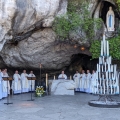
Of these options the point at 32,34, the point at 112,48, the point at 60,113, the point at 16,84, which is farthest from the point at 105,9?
the point at 60,113

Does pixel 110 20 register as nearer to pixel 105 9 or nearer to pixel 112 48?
pixel 105 9

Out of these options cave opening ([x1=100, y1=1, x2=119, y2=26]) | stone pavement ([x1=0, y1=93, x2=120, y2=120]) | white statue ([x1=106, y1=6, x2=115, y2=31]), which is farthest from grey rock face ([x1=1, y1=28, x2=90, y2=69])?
stone pavement ([x1=0, y1=93, x2=120, y2=120])

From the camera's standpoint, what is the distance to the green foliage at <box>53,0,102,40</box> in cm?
1527

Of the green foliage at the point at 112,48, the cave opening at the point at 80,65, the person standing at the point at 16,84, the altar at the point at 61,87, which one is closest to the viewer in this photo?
the green foliage at the point at 112,48

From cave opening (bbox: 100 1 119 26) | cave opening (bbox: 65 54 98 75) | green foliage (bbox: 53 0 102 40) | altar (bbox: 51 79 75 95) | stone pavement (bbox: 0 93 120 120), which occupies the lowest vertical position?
stone pavement (bbox: 0 93 120 120)

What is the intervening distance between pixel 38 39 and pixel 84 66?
626 centimetres

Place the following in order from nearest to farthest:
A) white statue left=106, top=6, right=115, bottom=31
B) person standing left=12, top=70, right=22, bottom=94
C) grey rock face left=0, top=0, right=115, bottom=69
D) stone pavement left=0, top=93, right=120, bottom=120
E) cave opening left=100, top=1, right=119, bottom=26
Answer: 1. stone pavement left=0, top=93, right=120, bottom=120
2. grey rock face left=0, top=0, right=115, bottom=69
3. white statue left=106, top=6, right=115, bottom=31
4. person standing left=12, top=70, right=22, bottom=94
5. cave opening left=100, top=1, right=119, bottom=26

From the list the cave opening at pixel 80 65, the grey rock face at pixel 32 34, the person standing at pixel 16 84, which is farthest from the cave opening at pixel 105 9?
the person standing at pixel 16 84

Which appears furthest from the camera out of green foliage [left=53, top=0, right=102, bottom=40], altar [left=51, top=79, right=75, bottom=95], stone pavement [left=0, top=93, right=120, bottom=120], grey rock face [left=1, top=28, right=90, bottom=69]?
altar [left=51, top=79, right=75, bottom=95]

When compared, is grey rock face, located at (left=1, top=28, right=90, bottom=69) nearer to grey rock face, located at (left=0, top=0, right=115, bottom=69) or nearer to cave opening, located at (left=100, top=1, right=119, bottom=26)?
grey rock face, located at (left=0, top=0, right=115, bottom=69)

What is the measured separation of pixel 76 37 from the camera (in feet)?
53.5

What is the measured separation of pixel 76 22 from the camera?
50.4ft

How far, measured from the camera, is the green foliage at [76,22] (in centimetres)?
1527

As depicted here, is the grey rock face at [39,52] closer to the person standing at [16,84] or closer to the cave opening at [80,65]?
the person standing at [16,84]
